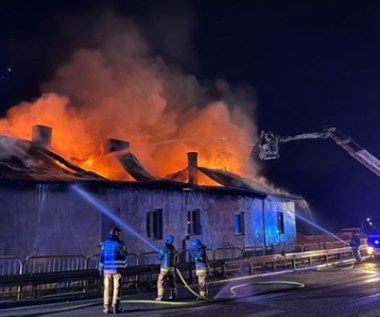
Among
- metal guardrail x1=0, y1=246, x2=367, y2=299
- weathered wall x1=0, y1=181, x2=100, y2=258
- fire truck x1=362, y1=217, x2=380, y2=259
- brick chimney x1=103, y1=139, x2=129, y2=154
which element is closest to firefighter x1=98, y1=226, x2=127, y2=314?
metal guardrail x1=0, y1=246, x2=367, y2=299

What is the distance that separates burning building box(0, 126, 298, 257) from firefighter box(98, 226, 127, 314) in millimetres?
6295

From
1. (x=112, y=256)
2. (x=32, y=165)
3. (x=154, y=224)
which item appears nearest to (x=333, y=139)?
(x=154, y=224)

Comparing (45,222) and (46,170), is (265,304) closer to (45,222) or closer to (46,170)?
(45,222)

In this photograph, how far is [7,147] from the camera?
17.5 meters

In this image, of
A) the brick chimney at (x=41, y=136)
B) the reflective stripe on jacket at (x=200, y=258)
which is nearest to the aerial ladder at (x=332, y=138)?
the reflective stripe on jacket at (x=200, y=258)

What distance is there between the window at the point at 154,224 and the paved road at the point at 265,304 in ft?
20.1

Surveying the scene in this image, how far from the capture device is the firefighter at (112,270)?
8.48 m

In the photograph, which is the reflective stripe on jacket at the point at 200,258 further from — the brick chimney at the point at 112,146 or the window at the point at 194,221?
the brick chimney at the point at 112,146

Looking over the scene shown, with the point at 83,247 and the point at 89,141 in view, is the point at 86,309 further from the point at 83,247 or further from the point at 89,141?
the point at 89,141

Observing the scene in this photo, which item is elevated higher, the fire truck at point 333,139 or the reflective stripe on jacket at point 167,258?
the fire truck at point 333,139

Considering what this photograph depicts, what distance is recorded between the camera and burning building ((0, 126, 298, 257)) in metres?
14.3

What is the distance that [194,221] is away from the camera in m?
20.6

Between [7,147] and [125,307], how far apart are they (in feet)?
35.4

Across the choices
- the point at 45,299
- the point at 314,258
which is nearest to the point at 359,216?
the point at 314,258
